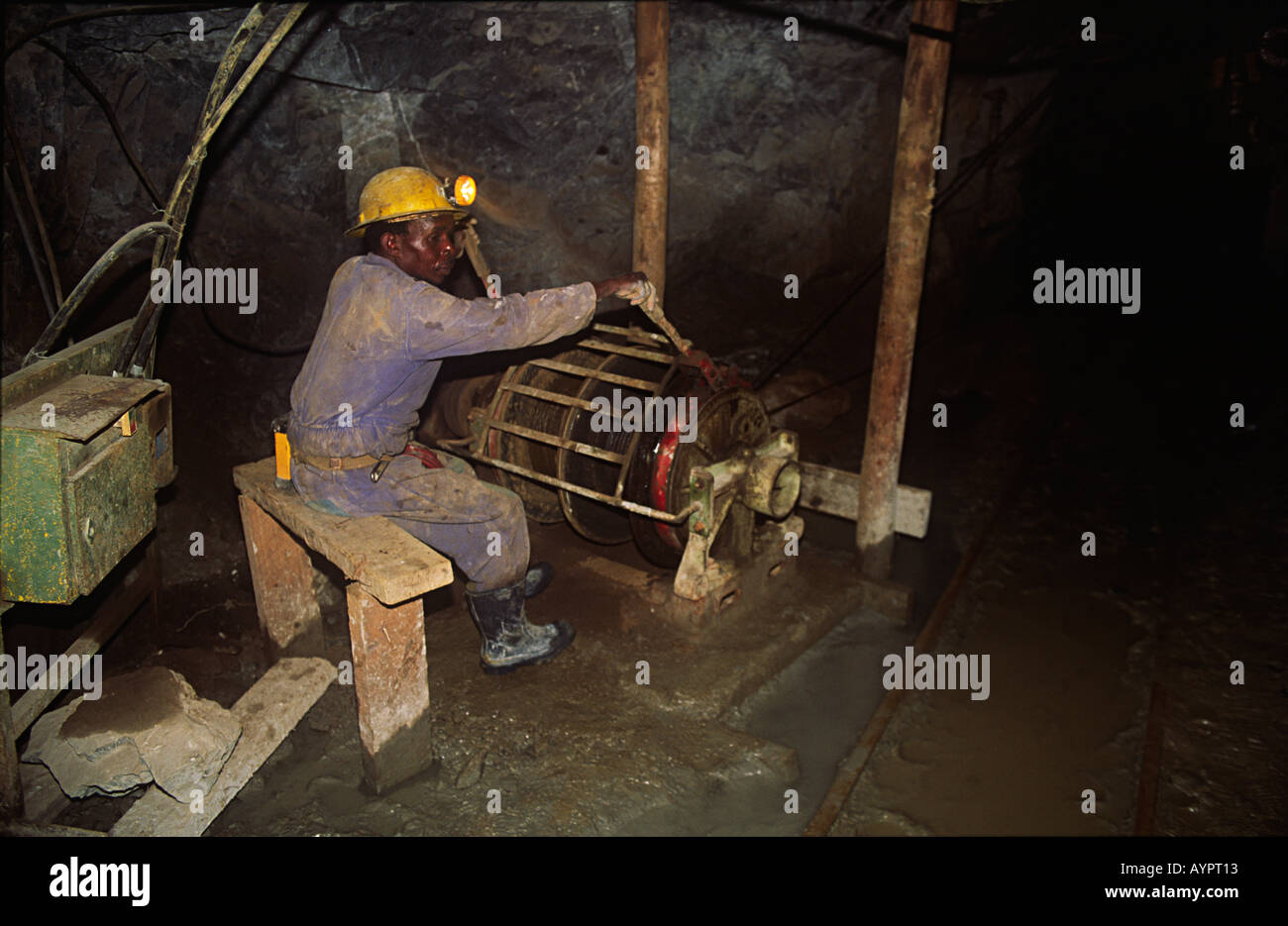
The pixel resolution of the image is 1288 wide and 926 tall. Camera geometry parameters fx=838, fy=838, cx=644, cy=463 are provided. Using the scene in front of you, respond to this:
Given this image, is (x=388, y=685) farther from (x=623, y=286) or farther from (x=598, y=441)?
(x=623, y=286)

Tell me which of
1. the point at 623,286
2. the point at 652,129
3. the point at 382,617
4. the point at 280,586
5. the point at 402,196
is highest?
the point at 652,129

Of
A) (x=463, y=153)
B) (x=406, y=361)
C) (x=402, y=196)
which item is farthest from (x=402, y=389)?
(x=463, y=153)

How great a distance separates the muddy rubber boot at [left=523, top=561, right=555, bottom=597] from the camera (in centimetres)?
464

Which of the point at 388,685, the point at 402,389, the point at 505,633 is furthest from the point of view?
the point at 505,633

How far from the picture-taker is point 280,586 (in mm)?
3988

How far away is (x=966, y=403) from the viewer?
8.28 metres

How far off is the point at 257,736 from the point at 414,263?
81.0 inches

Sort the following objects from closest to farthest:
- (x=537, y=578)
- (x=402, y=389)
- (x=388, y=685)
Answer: (x=388, y=685) < (x=402, y=389) < (x=537, y=578)

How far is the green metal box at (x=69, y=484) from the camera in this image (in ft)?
8.52

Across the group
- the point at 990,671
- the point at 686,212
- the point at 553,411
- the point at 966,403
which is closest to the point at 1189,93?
the point at 966,403

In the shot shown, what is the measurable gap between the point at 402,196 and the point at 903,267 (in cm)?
260

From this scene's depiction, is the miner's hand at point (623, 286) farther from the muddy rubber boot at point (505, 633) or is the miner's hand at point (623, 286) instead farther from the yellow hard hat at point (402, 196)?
the muddy rubber boot at point (505, 633)

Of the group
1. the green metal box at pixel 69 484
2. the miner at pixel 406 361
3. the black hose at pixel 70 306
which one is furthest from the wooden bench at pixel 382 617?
the black hose at pixel 70 306
